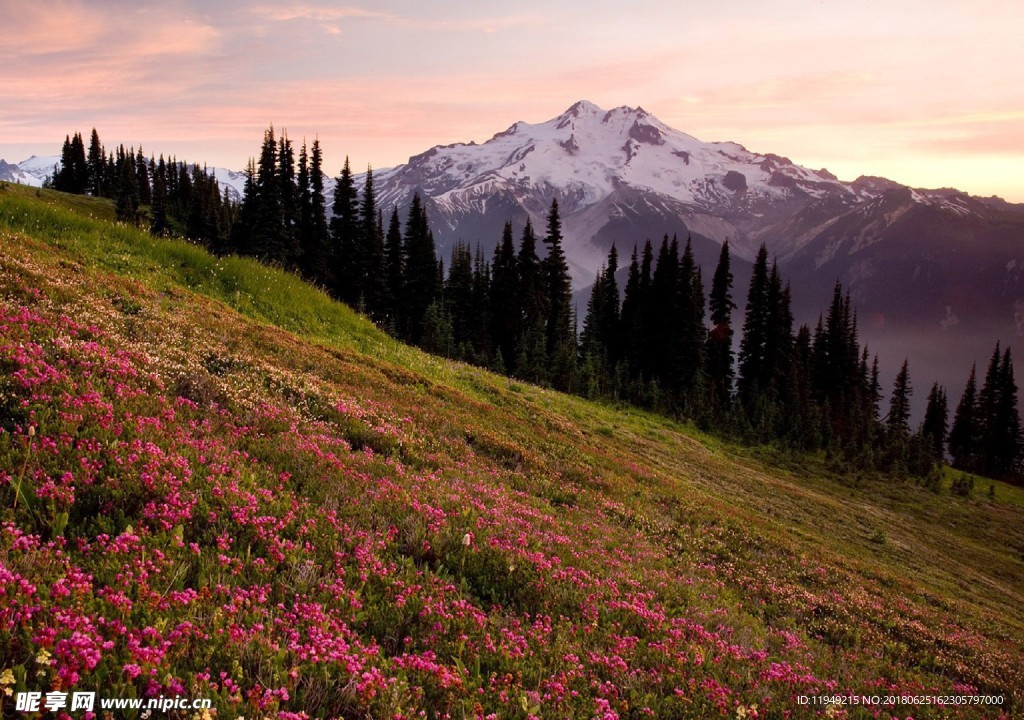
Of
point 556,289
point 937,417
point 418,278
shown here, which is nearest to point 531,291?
point 556,289

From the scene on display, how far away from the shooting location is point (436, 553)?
21.8 ft

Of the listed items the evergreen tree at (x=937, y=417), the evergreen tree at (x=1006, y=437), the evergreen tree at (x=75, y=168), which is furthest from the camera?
the evergreen tree at (x=75, y=168)

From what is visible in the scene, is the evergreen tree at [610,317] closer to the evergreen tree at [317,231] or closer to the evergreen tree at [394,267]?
the evergreen tree at [394,267]

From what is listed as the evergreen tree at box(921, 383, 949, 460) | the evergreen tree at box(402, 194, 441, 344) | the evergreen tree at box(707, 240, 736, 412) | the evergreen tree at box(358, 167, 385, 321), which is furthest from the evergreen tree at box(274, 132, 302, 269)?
the evergreen tree at box(921, 383, 949, 460)

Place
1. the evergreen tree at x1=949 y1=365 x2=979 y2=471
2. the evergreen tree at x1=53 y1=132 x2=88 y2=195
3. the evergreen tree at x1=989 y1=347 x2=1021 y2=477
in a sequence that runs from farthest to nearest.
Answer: the evergreen tree at x1=53 y1=132 x2=88 y2=195 → the evergreen tree at x1=949 y1=365 x2=979 y2=471 → the evergreen tree at x1=989 y1=347 x2=1021 y2=477

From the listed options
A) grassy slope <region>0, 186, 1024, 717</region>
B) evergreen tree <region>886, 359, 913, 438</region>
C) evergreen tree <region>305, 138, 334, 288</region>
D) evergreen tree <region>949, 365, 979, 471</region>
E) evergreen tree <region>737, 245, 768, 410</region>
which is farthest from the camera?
evergreen tree <region>949, 365, 979, 471</region>

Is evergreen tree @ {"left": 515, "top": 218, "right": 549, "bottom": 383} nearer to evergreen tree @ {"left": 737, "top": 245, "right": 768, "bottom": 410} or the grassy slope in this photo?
evergreen tree @ {"left": 737, "top": 245, "right": 768, "bottom": 410}

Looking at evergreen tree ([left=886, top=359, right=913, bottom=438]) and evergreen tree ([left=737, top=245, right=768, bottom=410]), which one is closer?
Answer: evergreen tree ([left=737, top=245, right=768, bottom=410])

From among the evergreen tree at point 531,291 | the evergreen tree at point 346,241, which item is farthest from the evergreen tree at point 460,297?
the evergreen tree at point 346,241

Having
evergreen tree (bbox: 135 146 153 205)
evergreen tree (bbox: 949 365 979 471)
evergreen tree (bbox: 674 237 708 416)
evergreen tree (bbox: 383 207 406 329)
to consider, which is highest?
evergreen tree (bbox: 135 146 153 205)

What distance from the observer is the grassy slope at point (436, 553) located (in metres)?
4.44

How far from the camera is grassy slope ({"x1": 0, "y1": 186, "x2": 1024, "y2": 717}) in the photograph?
4.44m

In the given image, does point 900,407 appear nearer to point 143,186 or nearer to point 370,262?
point 370,262

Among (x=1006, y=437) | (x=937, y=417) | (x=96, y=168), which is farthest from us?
(x=96, y=168)
